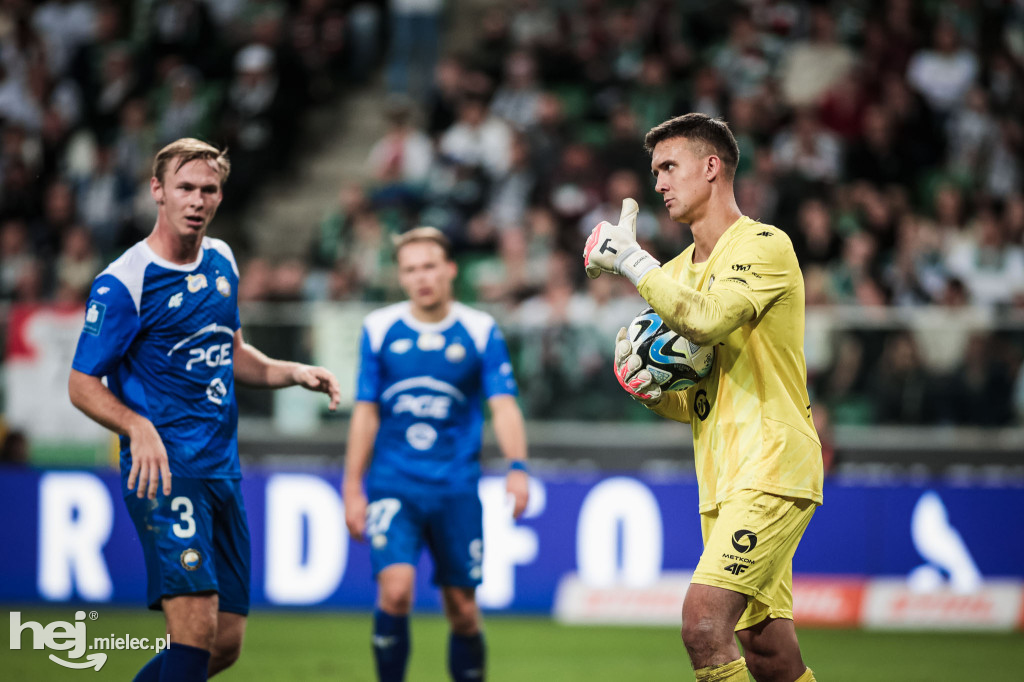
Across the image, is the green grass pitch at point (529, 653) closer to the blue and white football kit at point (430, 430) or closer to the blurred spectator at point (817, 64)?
the blue and white football kit at point (430, 430)

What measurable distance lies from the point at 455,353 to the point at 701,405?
225 centimetres

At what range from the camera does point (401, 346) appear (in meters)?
6.95

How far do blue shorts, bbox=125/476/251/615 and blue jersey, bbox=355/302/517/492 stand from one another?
1.61m

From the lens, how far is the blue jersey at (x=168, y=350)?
4996 millimetres

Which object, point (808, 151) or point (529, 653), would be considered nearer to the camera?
point (529, 653)

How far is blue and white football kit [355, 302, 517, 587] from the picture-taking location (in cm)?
672

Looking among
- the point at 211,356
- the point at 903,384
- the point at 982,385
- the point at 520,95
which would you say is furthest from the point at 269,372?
the point at 520,95

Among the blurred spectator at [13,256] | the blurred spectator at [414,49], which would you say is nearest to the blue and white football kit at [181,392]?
the blurred spectator at [13,256]

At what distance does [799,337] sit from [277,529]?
267 inches

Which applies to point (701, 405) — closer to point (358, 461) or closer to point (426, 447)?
point (426, 447)

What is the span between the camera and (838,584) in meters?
10.6

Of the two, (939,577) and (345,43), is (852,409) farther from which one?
(345,43)

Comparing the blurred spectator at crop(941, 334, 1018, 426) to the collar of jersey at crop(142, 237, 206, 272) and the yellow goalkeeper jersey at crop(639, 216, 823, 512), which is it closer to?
the yellow goalkeeper jersey at crop(639, 216, 823, 512)

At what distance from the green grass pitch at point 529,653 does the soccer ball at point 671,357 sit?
12.6 ft
